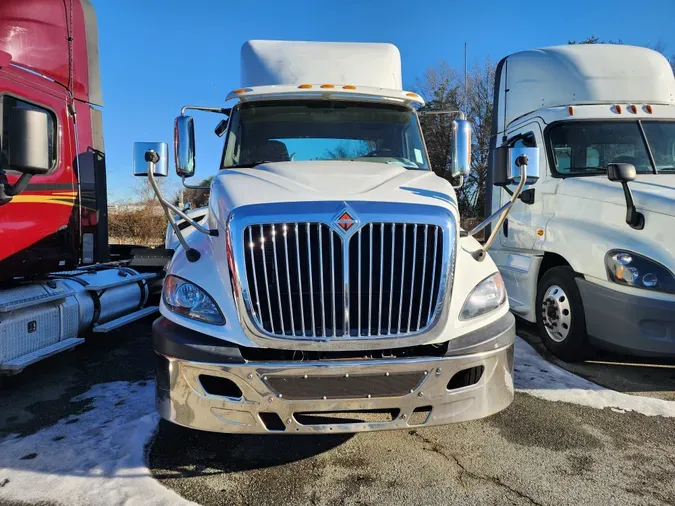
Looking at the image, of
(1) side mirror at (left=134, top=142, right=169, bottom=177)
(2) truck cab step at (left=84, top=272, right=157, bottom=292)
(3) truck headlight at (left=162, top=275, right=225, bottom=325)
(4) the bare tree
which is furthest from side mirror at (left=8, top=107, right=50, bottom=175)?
(4) the bare tree

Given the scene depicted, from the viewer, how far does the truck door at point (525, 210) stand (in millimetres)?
6074

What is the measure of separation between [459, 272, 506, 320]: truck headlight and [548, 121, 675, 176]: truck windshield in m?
3.19

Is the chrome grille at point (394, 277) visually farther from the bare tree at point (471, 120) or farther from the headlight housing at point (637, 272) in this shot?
the bare tree at point (471, 120)

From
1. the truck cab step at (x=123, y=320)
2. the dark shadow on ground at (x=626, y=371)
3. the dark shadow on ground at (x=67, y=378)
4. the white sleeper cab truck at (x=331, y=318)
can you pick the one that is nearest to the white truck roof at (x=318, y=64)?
the white sleeper cab truck at (x=331, y=318)

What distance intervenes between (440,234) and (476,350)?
0.70 m

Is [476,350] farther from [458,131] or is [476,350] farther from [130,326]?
[130,326]

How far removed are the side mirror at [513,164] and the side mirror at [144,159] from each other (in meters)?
2.43

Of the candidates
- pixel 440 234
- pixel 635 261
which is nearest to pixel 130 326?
pixel 440 234

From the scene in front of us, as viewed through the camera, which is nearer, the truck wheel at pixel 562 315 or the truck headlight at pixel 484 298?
the truck headlight at pixel 484 298

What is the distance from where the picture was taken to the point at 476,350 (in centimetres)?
289

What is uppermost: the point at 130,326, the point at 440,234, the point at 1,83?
the point at 1,83

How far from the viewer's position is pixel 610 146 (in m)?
5.69

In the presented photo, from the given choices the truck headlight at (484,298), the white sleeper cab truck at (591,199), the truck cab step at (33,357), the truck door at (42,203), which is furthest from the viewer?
the truck door at (42,203)

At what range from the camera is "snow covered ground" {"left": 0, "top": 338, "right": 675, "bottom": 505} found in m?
2.87
